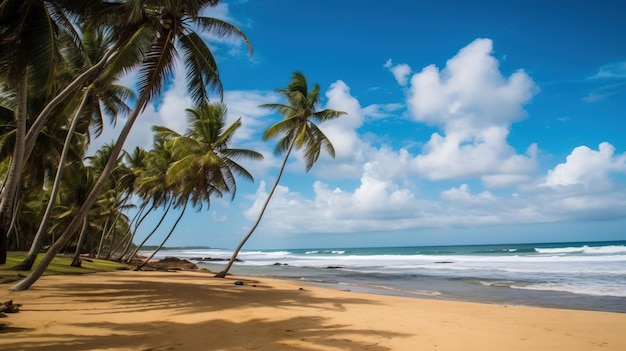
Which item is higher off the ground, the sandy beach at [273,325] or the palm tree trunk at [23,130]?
the palm tree trunk at [23,130]

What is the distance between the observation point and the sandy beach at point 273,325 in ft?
17.3

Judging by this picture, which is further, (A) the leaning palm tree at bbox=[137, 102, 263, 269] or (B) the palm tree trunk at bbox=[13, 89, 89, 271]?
(A) the leaning palm tree at bbox=[137, 102, 263, 269]

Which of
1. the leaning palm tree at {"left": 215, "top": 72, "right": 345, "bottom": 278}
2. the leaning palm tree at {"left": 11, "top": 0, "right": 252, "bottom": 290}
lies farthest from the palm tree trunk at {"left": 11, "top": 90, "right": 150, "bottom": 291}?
the leaning palm tree at {"left": 215, "top": 72, "right": 345, "bottom": 278}

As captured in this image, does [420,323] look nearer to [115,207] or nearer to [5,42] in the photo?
[5,42]

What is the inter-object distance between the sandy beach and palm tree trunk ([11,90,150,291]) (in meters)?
0.38

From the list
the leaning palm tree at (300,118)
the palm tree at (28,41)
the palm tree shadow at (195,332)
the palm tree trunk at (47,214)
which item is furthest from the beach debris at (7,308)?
the leaning palm tree at (300,118)

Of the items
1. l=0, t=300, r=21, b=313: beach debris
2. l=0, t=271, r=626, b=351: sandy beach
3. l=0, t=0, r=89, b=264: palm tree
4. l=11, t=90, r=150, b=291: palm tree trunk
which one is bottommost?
l=0, t=271, r=626, b=351: sandy beach

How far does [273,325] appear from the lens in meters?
6.64

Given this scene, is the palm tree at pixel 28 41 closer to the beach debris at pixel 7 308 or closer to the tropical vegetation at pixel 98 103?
the tropical vegetation at pixel 98 103

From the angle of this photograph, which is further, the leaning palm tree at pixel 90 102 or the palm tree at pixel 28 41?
the leaning palm tree at pixel 90 102

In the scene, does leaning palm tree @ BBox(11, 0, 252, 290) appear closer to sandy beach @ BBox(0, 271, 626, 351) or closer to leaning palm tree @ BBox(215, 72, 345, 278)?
sandy beach @ BBox(0, 271, 626, 351)

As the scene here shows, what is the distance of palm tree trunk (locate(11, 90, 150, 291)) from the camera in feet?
28.1

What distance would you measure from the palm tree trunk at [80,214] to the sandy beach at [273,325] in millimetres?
376

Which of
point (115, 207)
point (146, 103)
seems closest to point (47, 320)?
point (146, 103)
